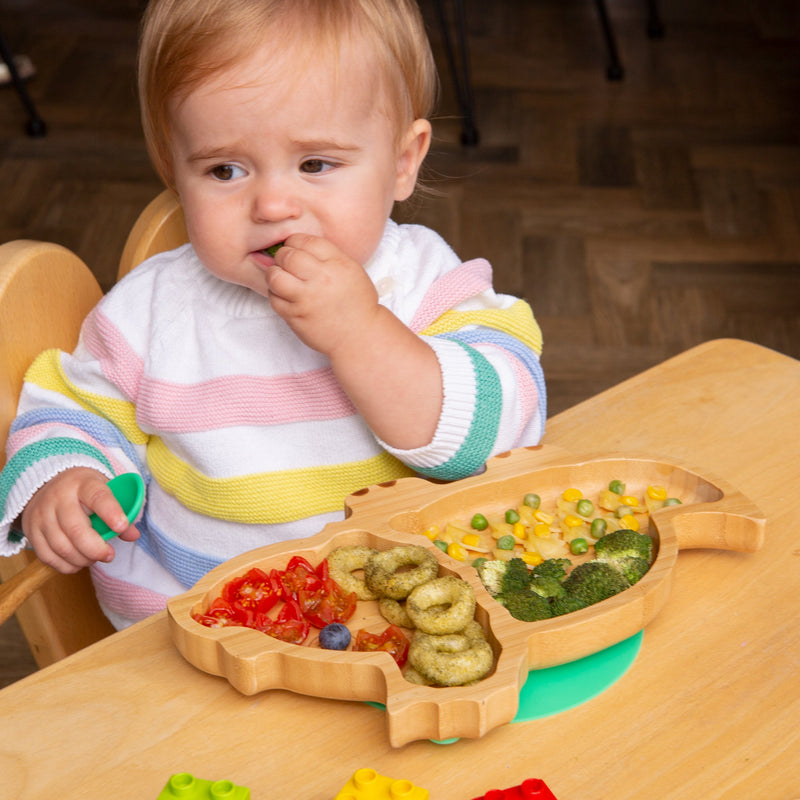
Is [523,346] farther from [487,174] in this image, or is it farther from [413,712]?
[487,174]

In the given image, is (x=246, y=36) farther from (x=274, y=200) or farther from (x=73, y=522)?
(x=73, y=522)

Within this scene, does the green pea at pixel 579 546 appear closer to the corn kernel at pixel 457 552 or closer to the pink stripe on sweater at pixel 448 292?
the corn kernel at pixel 457 552

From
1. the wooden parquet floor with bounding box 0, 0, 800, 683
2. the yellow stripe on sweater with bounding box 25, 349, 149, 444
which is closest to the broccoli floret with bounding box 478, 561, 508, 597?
the yellow stripe on sweater with bounding box 25, 349, 149, 444

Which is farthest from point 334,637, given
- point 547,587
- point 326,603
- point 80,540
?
point 80,540

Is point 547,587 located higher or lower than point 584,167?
higher

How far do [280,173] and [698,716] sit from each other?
1.61 feet

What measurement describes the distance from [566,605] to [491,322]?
1.09 ft

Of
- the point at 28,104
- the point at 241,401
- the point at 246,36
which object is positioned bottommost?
the point at 28,104

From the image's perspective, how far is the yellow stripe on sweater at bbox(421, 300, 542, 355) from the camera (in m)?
0.96

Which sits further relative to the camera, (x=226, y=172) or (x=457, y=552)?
(x=226, y=172)

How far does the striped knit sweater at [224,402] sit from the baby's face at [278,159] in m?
0.09

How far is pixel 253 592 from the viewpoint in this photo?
2.32ft

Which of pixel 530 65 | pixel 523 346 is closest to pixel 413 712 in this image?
pixel 523 346

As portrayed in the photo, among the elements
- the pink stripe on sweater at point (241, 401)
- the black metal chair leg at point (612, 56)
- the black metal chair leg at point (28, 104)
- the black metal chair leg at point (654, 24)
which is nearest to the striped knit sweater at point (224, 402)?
the pink stripe on sweater at point (241, 401)
